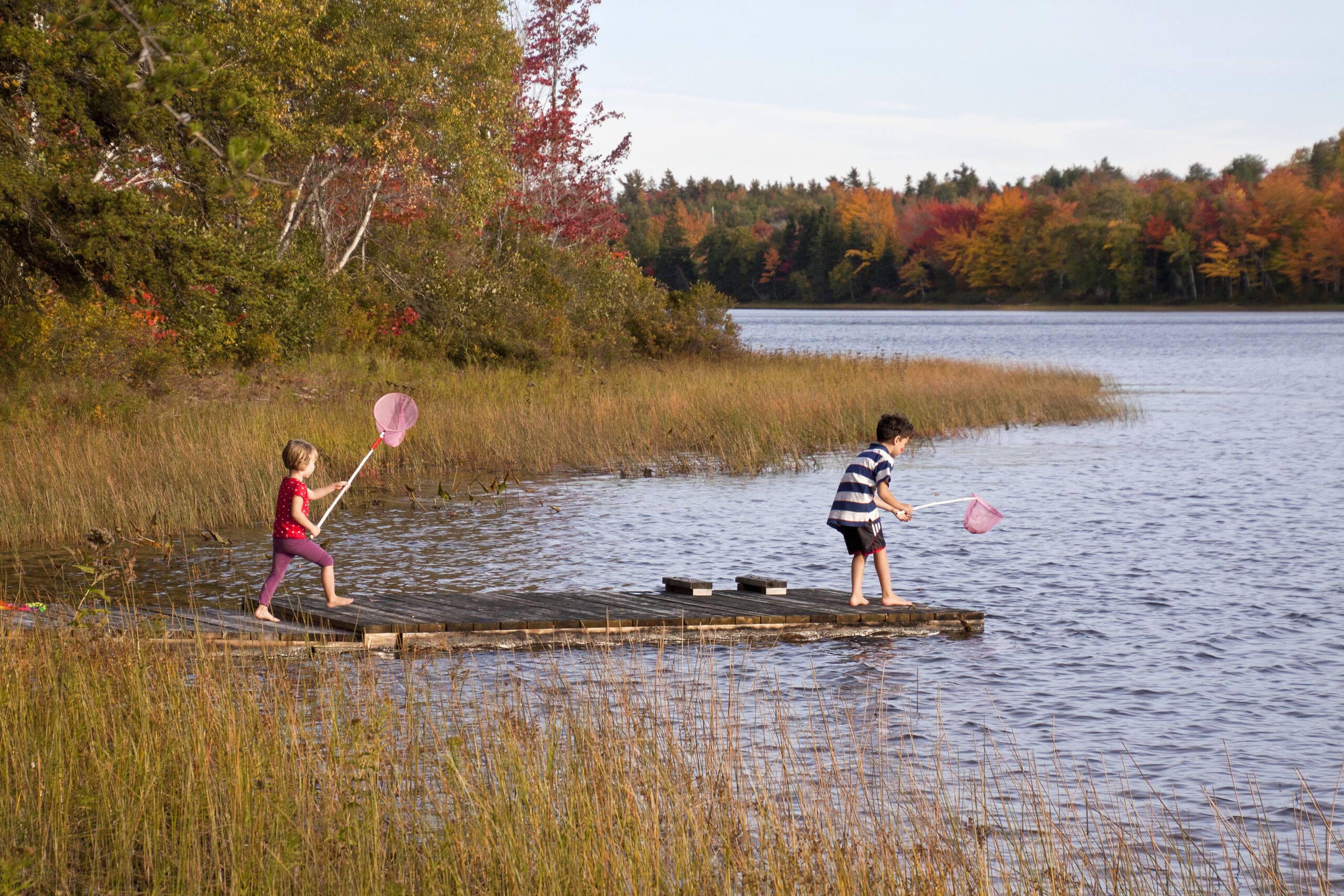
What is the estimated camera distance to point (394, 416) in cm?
1234

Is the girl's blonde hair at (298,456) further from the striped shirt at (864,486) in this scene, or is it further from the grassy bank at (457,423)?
the grassy bank at (457,423)

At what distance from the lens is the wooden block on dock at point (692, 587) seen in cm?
1245

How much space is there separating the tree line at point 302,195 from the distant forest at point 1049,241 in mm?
69497

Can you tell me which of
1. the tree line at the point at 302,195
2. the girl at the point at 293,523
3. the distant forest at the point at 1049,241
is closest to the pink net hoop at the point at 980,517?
the girl at the point at 293,523

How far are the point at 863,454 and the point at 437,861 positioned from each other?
703cm

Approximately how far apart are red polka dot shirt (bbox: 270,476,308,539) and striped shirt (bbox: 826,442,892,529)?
4254 mm

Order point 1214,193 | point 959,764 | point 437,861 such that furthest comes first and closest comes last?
point 1214,193
point 959,764
point 437,861

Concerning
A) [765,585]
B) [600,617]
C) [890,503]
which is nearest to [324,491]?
[600,617]

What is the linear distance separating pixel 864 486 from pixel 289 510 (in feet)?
15.2

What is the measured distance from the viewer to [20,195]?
39.9ft

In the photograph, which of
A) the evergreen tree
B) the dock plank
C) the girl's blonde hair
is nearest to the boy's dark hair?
the dock plank

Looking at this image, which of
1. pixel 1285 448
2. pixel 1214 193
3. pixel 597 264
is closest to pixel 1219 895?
pixel 1285 448

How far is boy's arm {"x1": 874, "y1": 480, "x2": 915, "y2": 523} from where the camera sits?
11.4 m

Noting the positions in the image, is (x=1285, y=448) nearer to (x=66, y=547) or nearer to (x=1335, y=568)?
(x=1335, y=568)
